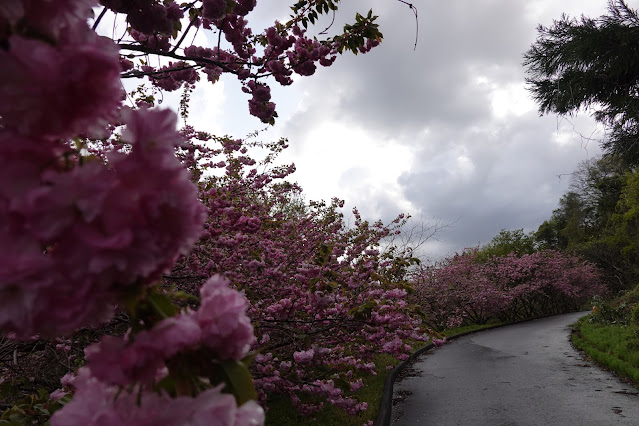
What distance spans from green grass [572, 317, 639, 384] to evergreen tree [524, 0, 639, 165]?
7.37m

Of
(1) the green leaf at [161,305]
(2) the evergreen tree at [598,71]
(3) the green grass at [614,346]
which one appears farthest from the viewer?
(2) the evergreen tree at [598,71]

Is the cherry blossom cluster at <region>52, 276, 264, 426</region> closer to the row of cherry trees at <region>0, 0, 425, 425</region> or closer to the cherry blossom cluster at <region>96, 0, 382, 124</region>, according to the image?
the row of cherry trees at <region>0, 0, 425, 425</region>

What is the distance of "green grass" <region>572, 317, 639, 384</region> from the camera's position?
931 centimetres

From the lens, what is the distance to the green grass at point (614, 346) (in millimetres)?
9312

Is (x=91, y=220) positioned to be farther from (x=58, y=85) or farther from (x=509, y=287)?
(x=509, y=287)

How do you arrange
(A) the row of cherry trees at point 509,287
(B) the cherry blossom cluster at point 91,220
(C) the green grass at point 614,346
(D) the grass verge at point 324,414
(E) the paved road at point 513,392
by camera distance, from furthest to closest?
(A) the row of cherry trees at point 509,287
(C) the green grass at point 614,346
(E) the paved road at point 513,392
(D) the grass verge at point 324,414
(B) the cherry blossom cluster at point 91,220

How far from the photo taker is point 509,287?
26297 mm

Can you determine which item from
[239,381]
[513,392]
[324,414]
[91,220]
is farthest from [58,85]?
[513,392]

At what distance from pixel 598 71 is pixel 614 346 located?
9.89 metres

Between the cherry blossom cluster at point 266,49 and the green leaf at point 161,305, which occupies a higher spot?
the cherry blossom cluster at point 266,49

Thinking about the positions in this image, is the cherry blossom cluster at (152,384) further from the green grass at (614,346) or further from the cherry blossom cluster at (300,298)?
the green grass at (614,346)

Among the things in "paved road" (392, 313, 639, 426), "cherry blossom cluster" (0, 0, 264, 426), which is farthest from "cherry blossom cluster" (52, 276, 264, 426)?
"paved road" (392, 313, 639, 426)

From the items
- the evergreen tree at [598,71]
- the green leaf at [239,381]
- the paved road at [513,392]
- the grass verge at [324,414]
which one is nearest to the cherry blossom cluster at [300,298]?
the grass verge at [324,414]

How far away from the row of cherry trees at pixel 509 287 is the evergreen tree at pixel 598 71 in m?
9.84
